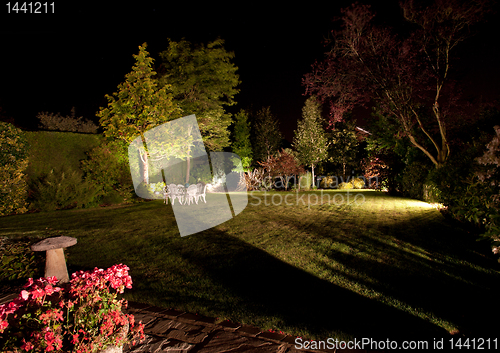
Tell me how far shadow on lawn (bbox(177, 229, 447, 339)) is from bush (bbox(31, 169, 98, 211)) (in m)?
7.87

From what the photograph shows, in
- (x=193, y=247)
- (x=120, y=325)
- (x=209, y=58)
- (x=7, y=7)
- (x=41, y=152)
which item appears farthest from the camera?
(x=209, y=58)

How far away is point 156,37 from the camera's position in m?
14.2

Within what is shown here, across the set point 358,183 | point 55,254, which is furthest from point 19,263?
point 358,183

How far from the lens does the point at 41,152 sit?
962cm

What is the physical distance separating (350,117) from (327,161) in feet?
17.2

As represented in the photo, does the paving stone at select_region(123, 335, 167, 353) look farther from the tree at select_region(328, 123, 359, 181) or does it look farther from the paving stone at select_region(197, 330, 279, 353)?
the tree at select_region(328, 123, 359, 181)

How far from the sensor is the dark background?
793 centimetres

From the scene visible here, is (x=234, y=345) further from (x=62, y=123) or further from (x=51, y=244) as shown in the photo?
(x=62, y=123)

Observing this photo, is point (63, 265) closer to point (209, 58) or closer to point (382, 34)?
point (382, 34)

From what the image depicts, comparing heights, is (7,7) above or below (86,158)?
above

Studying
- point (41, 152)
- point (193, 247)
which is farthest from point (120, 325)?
point (41, 152)

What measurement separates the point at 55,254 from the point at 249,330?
8.55ft

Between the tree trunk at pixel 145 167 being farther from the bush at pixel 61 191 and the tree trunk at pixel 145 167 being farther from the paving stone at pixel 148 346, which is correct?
the paving stone at pixel 148 346

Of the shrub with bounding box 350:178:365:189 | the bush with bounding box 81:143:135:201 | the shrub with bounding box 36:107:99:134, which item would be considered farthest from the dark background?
the shrub with bounding box 350:178:365:189
